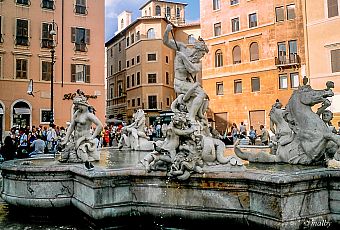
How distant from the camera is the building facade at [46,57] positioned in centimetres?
3020

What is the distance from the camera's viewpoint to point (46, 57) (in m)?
32.2

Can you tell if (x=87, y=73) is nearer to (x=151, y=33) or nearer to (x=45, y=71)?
(x=45, y=71)

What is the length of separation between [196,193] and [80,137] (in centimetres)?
298

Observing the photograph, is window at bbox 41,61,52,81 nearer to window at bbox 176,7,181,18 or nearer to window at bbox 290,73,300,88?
window at bbox 290,73,300,88

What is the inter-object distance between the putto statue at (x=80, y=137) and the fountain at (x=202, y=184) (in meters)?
0.09

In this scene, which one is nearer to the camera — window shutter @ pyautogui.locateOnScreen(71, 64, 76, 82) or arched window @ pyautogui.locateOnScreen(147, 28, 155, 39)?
window shutter @ pyautogui.locateOnScreen(71, 64, 76, 82)

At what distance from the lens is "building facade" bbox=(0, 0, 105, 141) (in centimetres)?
3020

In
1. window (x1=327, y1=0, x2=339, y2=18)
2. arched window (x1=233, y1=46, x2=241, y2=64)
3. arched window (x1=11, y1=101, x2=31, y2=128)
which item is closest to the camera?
window (x1=327, y1=0, x2=339, y2=18)

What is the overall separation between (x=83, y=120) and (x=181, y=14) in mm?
56965

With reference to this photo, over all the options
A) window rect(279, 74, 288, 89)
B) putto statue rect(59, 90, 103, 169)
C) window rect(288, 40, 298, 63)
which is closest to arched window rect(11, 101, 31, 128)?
window rect(279, 74, 288, 89)

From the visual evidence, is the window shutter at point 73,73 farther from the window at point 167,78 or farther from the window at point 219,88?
the window at point 167,78

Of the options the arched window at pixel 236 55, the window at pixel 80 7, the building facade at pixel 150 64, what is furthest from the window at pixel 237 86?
the window at pixel 80 7

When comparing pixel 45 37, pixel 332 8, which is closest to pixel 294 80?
pixel 332 8

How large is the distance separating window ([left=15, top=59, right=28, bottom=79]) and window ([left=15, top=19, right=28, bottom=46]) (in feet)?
5.02
